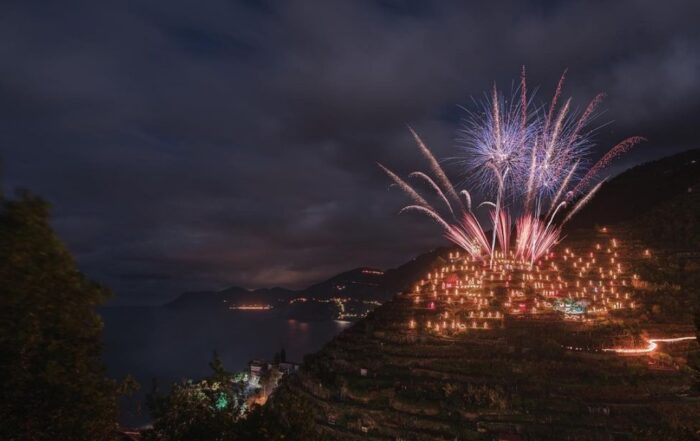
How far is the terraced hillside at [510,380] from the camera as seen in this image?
2881cm

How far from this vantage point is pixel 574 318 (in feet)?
132

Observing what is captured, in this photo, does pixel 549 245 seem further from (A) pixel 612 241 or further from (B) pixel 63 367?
(B) pixel 63 367

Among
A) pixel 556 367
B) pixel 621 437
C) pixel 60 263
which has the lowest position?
pixel 621 437

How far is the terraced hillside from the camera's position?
28812 millimetres

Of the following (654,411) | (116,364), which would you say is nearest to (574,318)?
(654,411)

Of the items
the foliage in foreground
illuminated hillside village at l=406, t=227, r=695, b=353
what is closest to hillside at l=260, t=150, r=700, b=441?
illuminated hillside village at l=406, t=227, r=695, b=353

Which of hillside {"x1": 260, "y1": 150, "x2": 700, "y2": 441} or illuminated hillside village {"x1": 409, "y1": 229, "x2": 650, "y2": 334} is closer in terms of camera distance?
hillside {"x1": 260, "y1": 150, "x2": 700, "y2": 441}

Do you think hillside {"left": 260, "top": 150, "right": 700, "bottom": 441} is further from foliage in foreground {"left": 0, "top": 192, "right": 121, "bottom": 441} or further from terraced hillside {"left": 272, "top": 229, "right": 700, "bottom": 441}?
foliage in foreground {"left": 0, "top": 192, "right": 121, "bottom": 441}

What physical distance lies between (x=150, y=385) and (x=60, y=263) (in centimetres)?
14058

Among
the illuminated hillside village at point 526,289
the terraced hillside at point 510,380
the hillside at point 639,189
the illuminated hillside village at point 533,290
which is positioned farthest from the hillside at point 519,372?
the hillside at point 639,189

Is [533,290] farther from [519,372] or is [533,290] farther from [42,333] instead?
[42,333]

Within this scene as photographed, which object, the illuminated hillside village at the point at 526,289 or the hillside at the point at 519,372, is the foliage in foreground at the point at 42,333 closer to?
the hillside at the point at 519,372

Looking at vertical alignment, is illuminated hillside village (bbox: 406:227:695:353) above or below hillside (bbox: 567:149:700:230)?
below

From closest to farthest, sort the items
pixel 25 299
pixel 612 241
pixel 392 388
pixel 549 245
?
pixel 25 299
pixel 392 388
pixel 612 241
pixel 549 245
